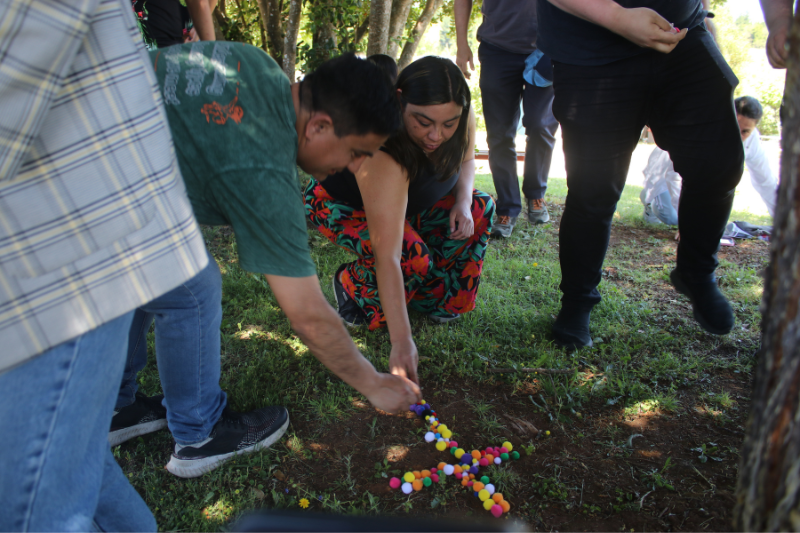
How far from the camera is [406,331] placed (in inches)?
76.0

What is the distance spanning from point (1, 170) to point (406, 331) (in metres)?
1.37

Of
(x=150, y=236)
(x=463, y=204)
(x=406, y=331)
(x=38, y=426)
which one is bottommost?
(x=406, y=331)

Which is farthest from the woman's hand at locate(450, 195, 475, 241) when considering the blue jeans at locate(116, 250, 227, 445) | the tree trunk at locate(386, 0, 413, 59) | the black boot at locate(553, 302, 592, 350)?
the tree trunk at locate(386, 0, 413, 59)

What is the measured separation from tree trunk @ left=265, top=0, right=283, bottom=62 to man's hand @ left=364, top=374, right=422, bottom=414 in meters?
5.82

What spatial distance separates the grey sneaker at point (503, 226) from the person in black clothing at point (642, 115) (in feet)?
5.95

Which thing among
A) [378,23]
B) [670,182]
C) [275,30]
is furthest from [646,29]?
[275,30]

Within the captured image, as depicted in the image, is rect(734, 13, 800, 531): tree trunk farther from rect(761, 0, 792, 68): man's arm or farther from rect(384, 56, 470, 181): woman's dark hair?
rect(384, 56, 470, 181): woman's dark hair

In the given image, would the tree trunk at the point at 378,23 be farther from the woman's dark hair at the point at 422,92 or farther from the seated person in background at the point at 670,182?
the seated person in background at the point at 670,182

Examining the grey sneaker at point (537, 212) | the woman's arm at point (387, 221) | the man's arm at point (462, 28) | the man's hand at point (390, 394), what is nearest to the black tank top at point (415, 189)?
the woman's arm at point (387, 221)

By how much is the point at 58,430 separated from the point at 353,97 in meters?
1.05

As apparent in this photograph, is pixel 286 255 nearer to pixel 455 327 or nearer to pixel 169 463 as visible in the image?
pixel 169 463

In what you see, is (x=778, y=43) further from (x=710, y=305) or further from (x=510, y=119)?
(x=510, y=119)

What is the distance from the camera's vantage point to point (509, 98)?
418 cm

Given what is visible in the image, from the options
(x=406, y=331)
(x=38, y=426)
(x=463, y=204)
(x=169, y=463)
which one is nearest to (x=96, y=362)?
(x=38, y=426)
